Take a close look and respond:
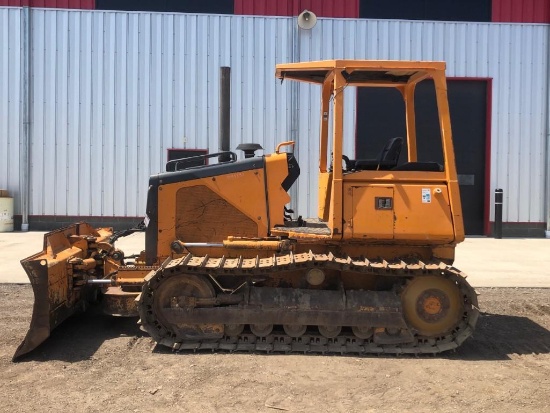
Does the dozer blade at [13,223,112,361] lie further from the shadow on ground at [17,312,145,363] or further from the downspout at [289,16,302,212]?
the downspout at [289,16,302,212]

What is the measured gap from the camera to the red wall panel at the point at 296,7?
15.2m

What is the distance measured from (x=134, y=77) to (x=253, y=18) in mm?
3743

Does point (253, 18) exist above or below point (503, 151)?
above

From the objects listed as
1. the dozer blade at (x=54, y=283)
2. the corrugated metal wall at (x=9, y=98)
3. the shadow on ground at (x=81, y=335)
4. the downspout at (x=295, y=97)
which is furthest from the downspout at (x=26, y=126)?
the shadow on ground at (x=81, y=335)

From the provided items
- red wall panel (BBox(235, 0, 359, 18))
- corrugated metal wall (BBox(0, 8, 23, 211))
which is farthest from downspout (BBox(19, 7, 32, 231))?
red wall panel (BBox(235, 0, 359, 18))

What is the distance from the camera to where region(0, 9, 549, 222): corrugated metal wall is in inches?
599

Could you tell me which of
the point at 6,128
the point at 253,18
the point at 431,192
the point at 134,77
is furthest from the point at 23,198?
the point at 431,192

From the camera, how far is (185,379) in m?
4.46

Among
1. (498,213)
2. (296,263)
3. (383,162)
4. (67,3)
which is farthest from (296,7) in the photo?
(296,263)

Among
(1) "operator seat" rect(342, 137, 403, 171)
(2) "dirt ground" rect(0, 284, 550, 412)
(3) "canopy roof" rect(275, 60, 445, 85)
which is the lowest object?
(2) "dirt ground" rect(0, 284, 550, 412)

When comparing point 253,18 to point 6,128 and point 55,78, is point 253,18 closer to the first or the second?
point 55,78

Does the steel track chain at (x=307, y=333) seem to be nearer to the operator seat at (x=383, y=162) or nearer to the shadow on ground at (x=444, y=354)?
the shadow on ground at (x=444, y=354)

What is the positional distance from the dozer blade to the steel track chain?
2.99 ft

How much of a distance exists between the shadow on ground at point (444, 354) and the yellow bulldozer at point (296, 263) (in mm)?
232
